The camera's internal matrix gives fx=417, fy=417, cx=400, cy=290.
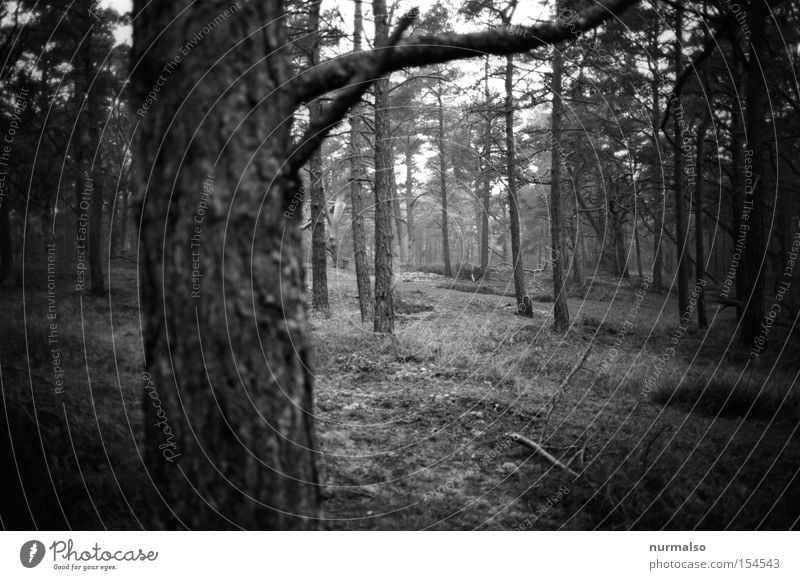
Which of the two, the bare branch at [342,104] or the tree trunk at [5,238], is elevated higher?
the bare branch at [342,104]

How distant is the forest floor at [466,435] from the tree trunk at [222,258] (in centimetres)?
134

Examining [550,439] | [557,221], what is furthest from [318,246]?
[550,439]

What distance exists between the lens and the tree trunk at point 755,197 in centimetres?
520

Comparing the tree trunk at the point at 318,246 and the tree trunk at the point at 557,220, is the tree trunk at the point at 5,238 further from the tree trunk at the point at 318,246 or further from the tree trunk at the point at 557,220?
the tree trunk at the point at 557,220

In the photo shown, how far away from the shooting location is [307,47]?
10508 mm

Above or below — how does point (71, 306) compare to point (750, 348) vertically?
above

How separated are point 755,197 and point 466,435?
6.34 m

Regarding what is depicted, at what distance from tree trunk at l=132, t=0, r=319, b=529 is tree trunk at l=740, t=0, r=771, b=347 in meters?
5.40

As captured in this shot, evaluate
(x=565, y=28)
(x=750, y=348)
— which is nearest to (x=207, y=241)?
(x=565, y=28)

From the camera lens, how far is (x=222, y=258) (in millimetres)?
1638

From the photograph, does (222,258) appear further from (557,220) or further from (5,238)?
(557,220)

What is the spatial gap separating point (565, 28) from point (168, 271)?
75.5 inches

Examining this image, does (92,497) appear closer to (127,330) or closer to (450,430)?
(450,430)

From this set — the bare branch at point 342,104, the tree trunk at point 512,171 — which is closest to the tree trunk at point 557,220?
the tree trunk at point 512,171
